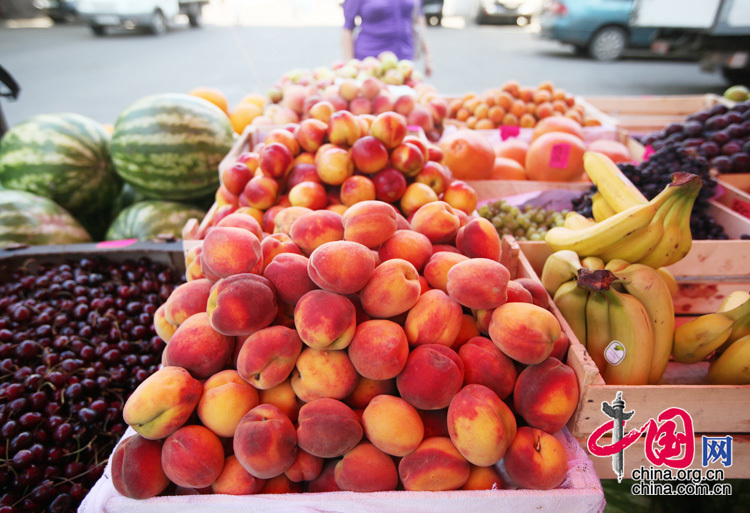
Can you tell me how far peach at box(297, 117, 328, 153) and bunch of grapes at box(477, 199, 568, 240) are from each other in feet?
2.66

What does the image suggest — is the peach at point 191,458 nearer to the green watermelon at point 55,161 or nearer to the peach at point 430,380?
the peach at point 430,380

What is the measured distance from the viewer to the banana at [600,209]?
70.9 inches

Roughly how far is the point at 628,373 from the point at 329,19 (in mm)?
19123

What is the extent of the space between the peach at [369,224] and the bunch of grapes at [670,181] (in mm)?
1165

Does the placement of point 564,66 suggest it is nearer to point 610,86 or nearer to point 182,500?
point 610,86

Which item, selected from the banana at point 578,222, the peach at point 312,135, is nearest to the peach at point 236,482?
the peach at point 312,135

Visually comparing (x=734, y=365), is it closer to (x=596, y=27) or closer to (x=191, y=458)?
(x=191, y=458)

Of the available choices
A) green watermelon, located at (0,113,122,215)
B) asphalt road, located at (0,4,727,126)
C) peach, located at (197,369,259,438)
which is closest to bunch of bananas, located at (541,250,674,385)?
peach, located at (197,369,259,438)

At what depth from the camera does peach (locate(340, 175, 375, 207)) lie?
1.55 meters

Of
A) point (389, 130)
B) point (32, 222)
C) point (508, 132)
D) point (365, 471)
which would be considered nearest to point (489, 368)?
point (365, 471)

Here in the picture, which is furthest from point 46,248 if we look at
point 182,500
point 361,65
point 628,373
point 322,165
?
point 361,65

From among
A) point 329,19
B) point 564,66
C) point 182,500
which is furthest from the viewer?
point 329,19

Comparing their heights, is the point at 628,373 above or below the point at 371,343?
below

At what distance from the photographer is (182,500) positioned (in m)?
0.98
